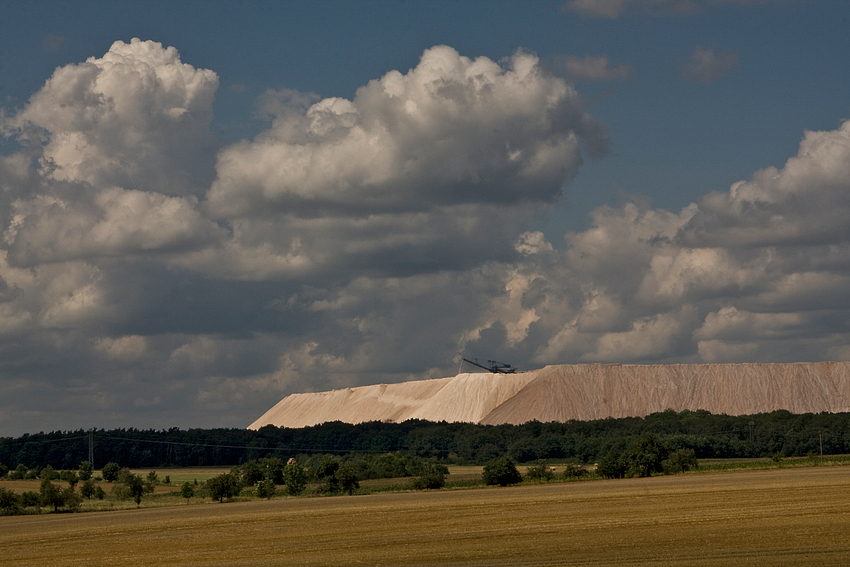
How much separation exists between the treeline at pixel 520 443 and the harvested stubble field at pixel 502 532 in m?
50.5

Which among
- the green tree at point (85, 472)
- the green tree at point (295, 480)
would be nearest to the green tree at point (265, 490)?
the green tree at point (295, 480)

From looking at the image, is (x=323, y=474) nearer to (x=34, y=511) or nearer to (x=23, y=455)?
(x=34, y=511)

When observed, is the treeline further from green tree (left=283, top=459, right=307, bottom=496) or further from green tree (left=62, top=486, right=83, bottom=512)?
green tree (left=62, top=486, right=83, bottom=512)

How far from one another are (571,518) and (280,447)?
149m

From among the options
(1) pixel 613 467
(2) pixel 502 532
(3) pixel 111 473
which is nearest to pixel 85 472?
(3) pixel 111 473

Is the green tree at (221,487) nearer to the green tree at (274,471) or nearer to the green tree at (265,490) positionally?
the green tree at (265,490)

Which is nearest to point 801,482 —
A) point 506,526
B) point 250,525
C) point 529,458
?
point 506,526

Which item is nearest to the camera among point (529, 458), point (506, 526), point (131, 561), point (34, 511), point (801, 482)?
point (131, 561)

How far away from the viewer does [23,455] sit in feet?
632

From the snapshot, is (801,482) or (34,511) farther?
(34,511)

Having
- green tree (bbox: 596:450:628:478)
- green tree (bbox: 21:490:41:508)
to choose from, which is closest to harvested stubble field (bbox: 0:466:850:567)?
green tree (bbox: 21:490:41:508)

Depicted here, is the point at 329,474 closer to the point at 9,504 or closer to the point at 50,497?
the point at 50,497

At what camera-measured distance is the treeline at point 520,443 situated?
133500mm

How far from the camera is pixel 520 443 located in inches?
6186
